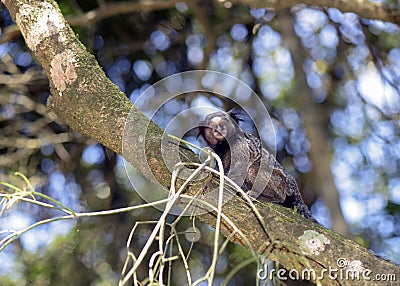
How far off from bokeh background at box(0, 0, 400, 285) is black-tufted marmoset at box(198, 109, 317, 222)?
90cm

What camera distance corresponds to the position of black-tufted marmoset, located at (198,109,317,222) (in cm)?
241

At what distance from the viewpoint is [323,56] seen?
4.98 metres

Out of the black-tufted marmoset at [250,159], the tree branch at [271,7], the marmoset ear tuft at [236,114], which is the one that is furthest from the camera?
the tree branch at [271,7]

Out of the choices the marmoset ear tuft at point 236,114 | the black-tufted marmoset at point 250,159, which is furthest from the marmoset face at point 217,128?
the marmoset ear tuft at point 236,114

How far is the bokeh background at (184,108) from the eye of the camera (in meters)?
3.89

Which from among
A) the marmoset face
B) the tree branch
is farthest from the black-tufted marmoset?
the tree branch

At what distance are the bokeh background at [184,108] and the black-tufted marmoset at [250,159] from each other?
2.97 feet

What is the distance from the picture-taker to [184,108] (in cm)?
398

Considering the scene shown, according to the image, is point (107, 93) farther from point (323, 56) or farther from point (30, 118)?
point (323, 56)

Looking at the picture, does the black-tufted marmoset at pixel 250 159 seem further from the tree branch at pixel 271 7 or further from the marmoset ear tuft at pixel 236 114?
the tree branch at pixel 271 7

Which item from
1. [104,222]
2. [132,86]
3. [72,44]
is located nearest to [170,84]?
[132,86]

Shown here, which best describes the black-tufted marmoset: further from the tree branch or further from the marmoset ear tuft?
the tree branch

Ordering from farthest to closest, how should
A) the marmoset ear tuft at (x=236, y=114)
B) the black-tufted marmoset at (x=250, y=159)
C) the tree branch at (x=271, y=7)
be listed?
the tree branch at (x=271, y=7), the marmoset ear tuft at (x=236, y=114), the black-tufted marmoset at (x=250, y=159)

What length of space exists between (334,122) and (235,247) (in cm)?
161
